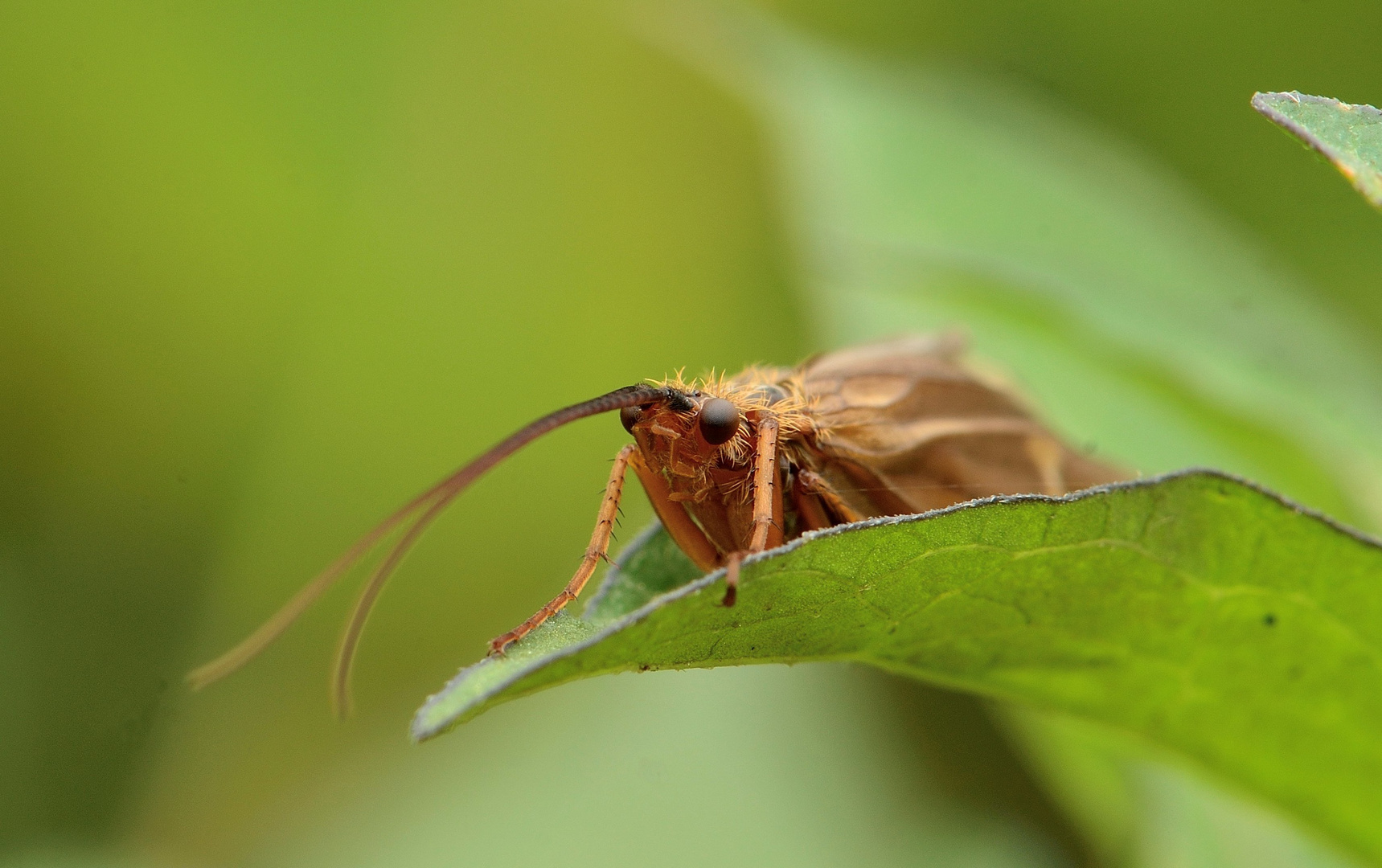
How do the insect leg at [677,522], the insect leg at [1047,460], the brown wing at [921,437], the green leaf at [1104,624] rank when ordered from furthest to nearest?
the insect leg at [1047,460]
the brown wing at [921,437]
the insect leg at [677,522]
the green leaf at [1104,624]

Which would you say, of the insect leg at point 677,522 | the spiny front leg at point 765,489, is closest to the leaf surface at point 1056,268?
the spiny front leg at point 765,489

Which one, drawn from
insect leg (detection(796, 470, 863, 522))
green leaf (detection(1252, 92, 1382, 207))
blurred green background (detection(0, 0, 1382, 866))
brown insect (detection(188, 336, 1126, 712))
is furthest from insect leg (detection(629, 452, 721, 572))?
green leaf (detection(1252, 92, 1382, 207))

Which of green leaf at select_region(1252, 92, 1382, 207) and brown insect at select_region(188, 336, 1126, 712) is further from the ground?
green leaf at select_region(1252, 92, 1382, 207)

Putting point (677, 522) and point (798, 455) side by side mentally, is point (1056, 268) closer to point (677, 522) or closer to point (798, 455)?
point (798, 455)

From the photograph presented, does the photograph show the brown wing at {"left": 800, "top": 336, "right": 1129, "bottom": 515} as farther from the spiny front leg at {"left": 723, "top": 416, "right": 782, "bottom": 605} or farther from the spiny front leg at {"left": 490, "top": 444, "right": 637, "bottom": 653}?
the spiny front leg at {"left": 490, "top": 444, "right": 637, "bottom": 653}

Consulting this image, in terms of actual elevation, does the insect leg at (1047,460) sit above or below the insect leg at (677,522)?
above

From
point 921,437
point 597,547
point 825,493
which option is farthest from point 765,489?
point 921,437

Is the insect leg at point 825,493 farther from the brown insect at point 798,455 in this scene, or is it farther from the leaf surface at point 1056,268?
the leaf surface at point 1056,268
